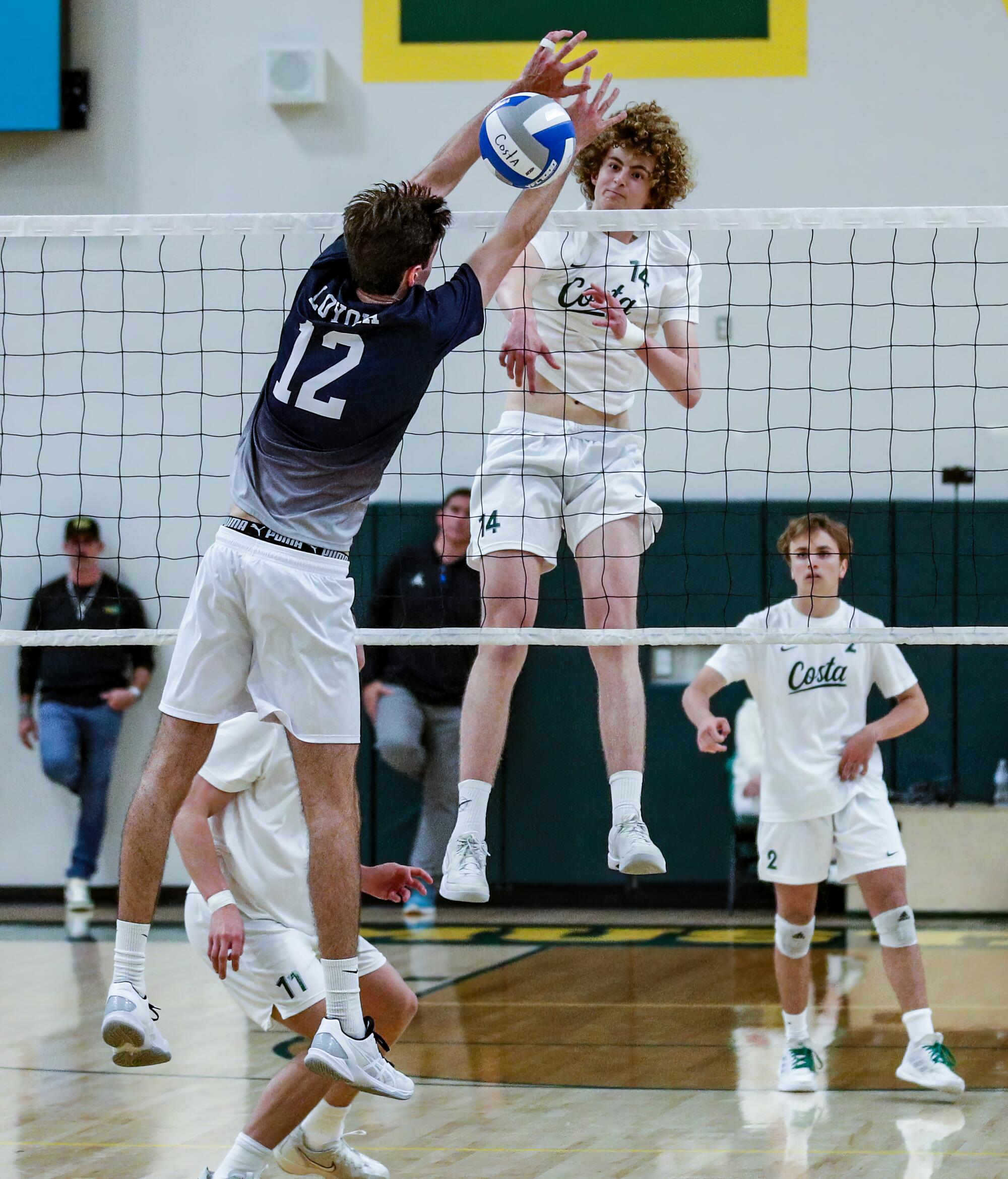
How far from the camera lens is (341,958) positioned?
3834mm

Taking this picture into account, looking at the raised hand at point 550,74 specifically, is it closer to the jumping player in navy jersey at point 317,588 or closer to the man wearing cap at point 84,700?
the jumping player in navy jersey at point 317,588

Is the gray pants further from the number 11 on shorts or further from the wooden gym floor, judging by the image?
the number 11 on shorts

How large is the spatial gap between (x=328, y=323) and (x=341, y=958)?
5.02 ft

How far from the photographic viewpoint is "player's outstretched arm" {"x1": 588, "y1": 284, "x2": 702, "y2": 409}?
15.9 ft

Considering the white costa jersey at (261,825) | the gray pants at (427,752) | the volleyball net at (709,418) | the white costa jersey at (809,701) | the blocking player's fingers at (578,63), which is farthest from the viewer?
the volleyball net at (709,418)

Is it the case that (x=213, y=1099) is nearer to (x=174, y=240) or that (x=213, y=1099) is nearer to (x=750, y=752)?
(x=750, y=752)

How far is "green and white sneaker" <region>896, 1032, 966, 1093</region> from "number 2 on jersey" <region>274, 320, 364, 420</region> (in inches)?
132

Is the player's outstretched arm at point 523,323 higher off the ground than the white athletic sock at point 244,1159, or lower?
higher

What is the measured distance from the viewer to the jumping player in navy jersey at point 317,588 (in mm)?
3811

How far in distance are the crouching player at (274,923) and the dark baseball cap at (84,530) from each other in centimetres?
447

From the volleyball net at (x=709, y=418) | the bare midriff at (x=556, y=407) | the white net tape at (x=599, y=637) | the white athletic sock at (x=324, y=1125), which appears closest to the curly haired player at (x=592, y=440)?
the bare midriff at (x=556, y=407)

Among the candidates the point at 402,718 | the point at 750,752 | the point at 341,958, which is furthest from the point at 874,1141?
the point at 402,718

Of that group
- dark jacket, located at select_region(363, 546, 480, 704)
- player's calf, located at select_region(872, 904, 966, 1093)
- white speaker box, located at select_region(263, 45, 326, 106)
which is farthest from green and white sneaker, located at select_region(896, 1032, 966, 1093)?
white speaker box, located at select_region(263, 45, 326, 106)

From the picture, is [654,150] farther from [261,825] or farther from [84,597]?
[84,597]
